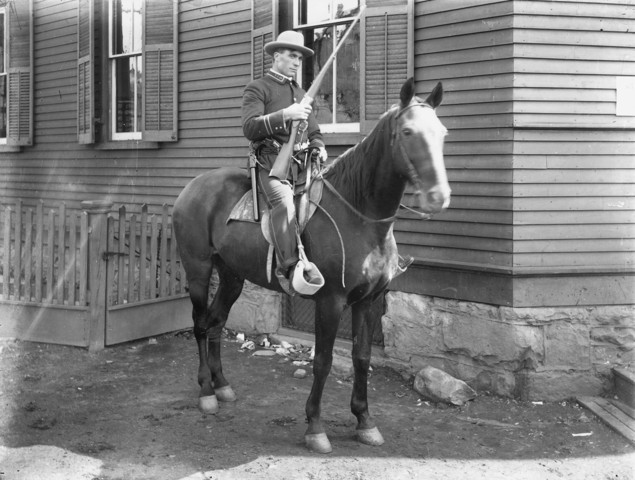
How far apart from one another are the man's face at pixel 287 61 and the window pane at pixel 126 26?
205 inches

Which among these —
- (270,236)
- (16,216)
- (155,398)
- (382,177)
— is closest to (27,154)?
(16,216)

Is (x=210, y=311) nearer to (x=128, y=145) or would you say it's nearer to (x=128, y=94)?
(x=128, y=145)

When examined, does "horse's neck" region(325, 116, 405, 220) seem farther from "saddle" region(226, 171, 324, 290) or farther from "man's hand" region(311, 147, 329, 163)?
"man's hand" region(311, 147, 329, 163)

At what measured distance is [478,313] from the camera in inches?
246

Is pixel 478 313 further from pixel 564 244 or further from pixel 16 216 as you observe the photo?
pixel 16 216

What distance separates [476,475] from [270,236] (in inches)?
83.2

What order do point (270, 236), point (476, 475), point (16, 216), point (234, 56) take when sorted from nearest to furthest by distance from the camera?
point (476, 475) < point (270, 236) < point (16, 216) < point (234, 56)

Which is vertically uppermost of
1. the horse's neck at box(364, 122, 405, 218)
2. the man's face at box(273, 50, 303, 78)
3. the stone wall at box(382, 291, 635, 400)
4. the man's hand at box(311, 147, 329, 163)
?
the man's face at box(273, 50, 303, 78)

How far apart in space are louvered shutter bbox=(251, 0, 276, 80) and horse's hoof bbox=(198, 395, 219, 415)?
12.5 ft

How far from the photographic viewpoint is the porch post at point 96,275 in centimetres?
729

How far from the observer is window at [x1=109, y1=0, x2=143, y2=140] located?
995cm

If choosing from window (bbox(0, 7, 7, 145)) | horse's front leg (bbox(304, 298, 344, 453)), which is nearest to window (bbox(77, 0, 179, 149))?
window (bbox(0, 7, 7, 145))

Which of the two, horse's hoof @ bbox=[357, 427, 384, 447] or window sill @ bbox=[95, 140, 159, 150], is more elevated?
window sill @ bbox=[95, 140, 159, 150]

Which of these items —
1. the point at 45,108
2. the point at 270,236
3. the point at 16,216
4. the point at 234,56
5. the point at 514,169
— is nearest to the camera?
the point at 270,236
